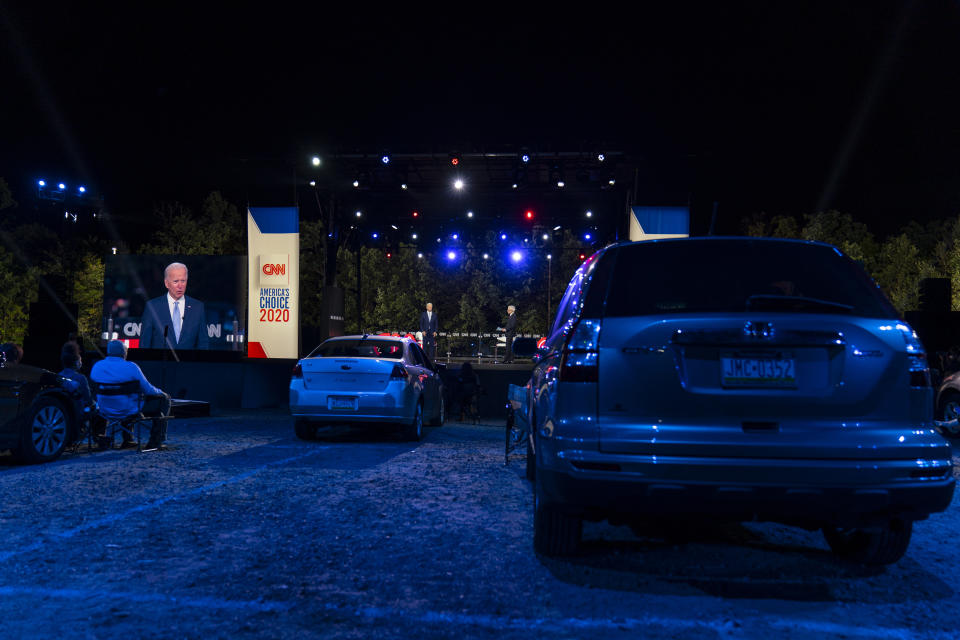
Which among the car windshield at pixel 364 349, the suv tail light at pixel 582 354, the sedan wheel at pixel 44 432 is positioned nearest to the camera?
the suv tail light at pixel 582 354

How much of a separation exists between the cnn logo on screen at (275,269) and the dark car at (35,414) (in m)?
14.2

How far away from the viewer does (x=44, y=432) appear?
8.03 metres

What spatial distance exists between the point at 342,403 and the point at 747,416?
725 centimetres

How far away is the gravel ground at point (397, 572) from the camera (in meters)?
3.24

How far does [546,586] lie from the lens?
12.5ft

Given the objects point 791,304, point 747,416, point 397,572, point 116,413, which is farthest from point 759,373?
point 116,413

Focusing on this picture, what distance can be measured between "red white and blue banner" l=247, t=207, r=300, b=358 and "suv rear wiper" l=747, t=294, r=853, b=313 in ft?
64.7

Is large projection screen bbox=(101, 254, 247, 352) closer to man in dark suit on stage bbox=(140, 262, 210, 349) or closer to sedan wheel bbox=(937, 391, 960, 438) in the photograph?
man in dark suit on stage bbox=(140, 262, 210, 349)

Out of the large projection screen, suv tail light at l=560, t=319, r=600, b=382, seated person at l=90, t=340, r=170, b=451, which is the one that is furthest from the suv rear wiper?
the large projection screen

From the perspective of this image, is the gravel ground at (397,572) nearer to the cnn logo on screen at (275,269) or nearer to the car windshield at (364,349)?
the car windshield at (364,349)

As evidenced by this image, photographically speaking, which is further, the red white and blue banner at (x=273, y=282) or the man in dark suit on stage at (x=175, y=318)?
the red white and blue banner at (x=273, y=282)

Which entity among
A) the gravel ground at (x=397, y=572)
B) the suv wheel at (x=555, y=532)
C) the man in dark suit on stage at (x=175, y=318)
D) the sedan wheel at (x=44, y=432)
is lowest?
the gravel ground at (x=397, y=572)

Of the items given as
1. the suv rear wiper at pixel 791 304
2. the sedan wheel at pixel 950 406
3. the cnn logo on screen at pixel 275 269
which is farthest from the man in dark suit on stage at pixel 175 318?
the suv rear wiper at pixel 791 304

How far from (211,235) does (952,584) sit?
51319 millimetres
